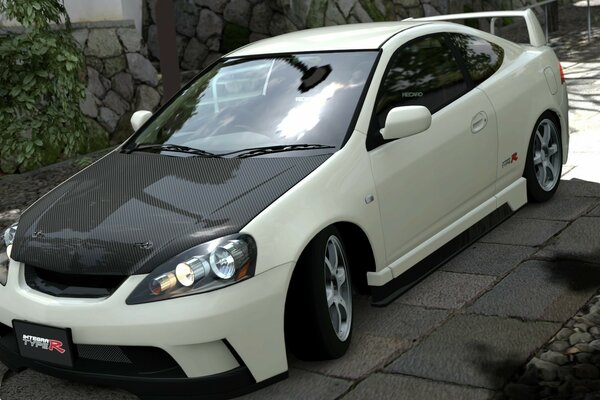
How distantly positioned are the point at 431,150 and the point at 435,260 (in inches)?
25.5

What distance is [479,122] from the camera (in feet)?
18.7

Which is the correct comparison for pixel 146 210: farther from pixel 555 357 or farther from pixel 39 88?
pixel 39 88

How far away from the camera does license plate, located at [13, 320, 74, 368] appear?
13.1ft

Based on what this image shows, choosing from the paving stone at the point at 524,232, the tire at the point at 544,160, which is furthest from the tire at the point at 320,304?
the tire at the point at 544,160

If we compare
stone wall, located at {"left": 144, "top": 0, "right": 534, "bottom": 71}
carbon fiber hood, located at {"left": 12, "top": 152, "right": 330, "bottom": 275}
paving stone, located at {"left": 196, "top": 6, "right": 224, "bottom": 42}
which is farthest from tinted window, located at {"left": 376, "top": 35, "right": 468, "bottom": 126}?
paving stone, located at {"left": 196, "top": 6, "right": 224, "bottom": 42}

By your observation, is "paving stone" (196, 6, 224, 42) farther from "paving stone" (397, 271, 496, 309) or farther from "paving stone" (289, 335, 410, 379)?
"paving stone" (289, 335, 410, 379)

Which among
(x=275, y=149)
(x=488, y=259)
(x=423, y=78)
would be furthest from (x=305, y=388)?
(x=423, y=78)

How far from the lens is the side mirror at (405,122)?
474 cm

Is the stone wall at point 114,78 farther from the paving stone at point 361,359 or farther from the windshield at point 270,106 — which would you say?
the paving stone at point 361,359

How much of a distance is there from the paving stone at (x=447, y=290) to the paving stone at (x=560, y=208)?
50.3 inches

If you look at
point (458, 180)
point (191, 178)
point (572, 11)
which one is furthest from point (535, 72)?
point (572, 11)

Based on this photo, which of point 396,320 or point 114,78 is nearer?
point 396,320

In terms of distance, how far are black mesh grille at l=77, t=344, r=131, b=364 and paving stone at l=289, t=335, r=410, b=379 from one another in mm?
861

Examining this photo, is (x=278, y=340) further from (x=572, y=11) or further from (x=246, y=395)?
(x=572, y=11)
